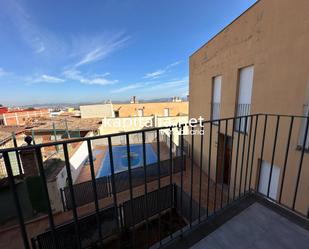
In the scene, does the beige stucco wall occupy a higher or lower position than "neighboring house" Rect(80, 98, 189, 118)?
higher

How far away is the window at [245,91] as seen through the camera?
436cm

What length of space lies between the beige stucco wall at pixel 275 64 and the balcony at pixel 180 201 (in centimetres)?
5

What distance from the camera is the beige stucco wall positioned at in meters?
3.01

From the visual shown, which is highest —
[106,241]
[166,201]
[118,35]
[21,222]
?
[118,35]

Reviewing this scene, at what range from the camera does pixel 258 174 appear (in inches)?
161

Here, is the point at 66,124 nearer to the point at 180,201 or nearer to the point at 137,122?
the point at 137,122

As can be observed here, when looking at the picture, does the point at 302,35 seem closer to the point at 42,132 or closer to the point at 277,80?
the point at 277,80

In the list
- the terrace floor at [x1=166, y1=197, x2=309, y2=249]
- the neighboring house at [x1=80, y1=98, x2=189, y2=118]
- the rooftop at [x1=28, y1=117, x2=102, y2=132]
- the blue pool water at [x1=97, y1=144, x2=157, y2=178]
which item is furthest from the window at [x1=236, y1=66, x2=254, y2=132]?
the neighboring house at [x1=80, y1=98, x2=189, y2=118]

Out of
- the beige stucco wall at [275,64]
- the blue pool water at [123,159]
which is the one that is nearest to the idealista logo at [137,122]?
the blue pool water at [123,159]

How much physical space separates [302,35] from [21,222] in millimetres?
4637

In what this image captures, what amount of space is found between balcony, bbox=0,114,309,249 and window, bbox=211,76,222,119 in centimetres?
131

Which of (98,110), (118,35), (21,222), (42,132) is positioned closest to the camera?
(21,222)

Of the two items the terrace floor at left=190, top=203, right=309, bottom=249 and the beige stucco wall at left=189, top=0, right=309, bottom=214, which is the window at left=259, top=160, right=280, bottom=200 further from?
the terrace floor at left=190, top=203, right=309, bottom=249

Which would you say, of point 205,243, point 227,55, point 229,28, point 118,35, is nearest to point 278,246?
point 205,243
